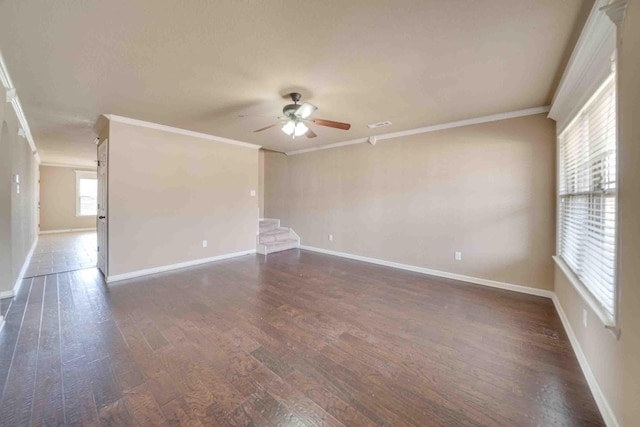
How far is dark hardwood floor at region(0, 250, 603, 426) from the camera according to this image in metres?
1.56

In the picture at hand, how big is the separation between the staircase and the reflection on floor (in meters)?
3.10

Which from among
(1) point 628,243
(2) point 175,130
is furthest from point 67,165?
(1) point 628,243

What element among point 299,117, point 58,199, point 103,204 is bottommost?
point 103,204

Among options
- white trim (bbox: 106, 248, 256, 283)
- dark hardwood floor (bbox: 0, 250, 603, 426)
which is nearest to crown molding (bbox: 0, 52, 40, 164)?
dark hardwood floor (bbox: 0, 250, 603, 426)

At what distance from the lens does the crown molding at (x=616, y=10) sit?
136 centimetres

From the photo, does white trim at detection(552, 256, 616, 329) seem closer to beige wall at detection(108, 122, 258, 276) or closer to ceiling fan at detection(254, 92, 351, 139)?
ceiling fan at detection(254, 92, 351, 139)

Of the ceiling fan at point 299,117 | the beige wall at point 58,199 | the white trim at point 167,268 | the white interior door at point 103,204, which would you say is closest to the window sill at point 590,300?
the ceiling fan at point 299,117

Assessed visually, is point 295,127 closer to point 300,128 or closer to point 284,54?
point 300,128

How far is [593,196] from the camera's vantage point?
2068 mm

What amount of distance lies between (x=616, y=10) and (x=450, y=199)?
2.94 m

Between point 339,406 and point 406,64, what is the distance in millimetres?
2697

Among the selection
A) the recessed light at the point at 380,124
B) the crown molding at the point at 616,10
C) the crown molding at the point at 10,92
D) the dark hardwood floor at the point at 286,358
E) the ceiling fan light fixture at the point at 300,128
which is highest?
the recessed light at the point at 380,124

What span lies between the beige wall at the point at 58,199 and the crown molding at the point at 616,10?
41.7 ft

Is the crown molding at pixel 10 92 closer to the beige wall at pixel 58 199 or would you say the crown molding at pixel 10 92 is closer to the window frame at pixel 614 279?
the window frame at pixel 614 279
